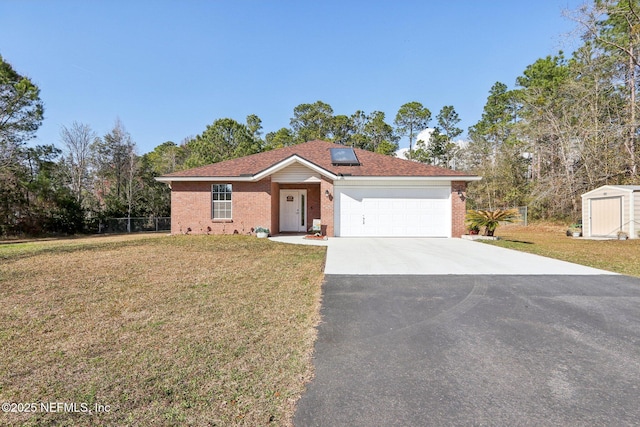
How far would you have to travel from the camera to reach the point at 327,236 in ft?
44.1

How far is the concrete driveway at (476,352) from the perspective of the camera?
6.88 feet

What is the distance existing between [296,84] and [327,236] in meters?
13.1

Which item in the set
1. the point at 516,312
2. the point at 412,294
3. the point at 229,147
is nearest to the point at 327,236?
the point at 412,294

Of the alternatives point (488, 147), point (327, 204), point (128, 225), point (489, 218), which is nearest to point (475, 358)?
point (327, 204)

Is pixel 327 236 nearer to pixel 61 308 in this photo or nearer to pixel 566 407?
pixel 61 308

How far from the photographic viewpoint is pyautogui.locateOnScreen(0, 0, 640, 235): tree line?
19016 mm

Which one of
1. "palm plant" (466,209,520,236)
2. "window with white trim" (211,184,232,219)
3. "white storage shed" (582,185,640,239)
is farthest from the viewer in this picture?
"window with white trim" (211,184,232,219)

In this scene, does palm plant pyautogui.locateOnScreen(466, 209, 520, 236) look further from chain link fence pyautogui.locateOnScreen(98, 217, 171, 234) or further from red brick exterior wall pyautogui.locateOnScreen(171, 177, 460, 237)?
chain link fence pyautogui.locateOnScreen(98, 217, 171, 234)

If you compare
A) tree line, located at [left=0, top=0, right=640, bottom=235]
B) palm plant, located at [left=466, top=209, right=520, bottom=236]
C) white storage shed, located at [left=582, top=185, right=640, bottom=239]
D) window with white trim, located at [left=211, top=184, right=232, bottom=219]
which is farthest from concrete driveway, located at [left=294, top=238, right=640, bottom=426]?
tree line, located at [left=0, top=0, right=640, bottom=235]

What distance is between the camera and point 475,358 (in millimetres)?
2873

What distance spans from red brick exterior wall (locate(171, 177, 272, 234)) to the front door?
198cm

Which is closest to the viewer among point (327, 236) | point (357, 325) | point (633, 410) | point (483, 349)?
point (633, 410)

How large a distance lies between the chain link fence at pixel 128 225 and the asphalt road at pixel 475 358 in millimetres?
22106

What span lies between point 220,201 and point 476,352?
1364cm
